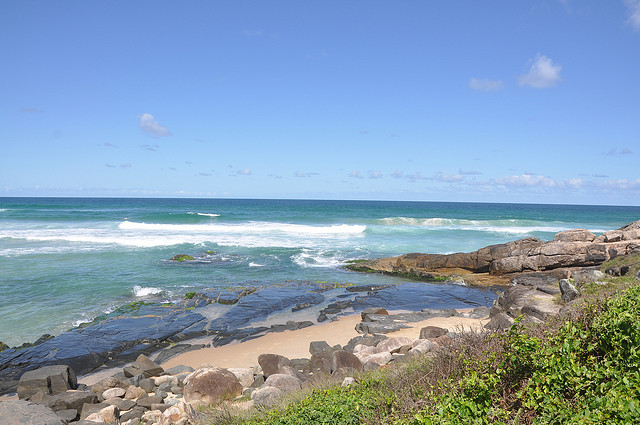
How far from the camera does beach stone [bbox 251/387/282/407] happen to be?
6246 millimetres

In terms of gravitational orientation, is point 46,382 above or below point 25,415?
below

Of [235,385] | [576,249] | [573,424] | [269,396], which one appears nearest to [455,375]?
[573,424]

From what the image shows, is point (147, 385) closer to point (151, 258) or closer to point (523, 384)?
point (523, 384)

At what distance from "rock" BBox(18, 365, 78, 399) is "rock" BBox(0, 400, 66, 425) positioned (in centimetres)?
210

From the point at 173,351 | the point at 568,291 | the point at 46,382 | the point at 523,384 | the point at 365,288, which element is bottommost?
the point at 173,351

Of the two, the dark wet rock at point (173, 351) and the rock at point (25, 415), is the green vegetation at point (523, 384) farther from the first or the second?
the dark wet rock at point (173, 351)

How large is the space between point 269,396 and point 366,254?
2169 cm

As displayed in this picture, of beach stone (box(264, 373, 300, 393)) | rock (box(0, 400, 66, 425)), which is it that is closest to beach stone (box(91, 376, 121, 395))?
rock (box(0, 400, 66, 425))

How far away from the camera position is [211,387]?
24.8 ft

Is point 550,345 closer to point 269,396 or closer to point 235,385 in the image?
point 269,396

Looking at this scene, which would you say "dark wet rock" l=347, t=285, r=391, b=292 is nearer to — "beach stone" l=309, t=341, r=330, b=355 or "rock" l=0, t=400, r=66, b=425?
"beach stone" l=309, t=341, r=330, b=355

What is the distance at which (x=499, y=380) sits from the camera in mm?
4133

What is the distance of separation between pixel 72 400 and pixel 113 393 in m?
0.71

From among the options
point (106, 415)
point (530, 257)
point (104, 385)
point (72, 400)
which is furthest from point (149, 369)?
point (530, 257)
